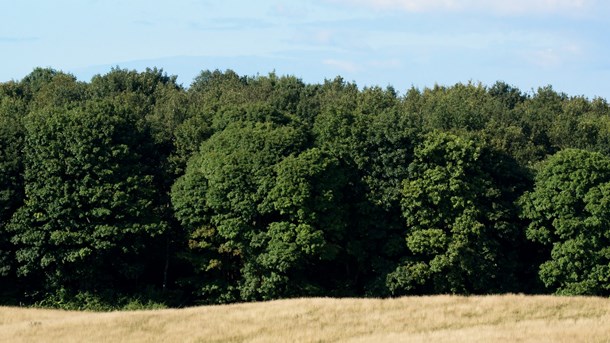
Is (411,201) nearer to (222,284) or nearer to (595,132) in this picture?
(222,284)

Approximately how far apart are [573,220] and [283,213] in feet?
61.7

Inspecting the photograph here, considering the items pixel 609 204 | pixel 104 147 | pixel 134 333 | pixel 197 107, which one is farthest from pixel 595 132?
pixel 134 333

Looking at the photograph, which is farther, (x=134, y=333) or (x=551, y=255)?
(x=551, y=255)

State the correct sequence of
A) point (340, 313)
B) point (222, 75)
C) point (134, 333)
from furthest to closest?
point (222, 75)
point (340, 313)
point (134, 333)

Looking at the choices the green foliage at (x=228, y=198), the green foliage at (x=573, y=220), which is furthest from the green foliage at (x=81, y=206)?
the green foliage at (x=573, y=220)

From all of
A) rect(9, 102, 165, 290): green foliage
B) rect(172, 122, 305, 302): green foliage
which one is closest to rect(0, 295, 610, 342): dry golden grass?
rect(9, 102, 165, 290): green foliage

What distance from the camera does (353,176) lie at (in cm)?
6644

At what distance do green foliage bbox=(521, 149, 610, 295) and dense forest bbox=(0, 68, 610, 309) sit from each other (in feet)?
0.34

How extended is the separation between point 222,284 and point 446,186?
52.9 ft

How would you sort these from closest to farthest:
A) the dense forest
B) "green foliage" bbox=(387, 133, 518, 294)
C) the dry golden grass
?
→ the dry golden grass
the dense forest
"green foliage" bbox=(387, 133, 518, 294)

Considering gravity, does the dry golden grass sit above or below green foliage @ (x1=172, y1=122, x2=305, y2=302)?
below

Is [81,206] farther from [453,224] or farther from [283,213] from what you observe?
[453,224]

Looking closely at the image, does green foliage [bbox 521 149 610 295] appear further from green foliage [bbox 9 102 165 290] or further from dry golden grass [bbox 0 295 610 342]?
green foliage [bbox 9 102 165 290]

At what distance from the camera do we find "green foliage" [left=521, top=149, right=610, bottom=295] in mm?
62375
